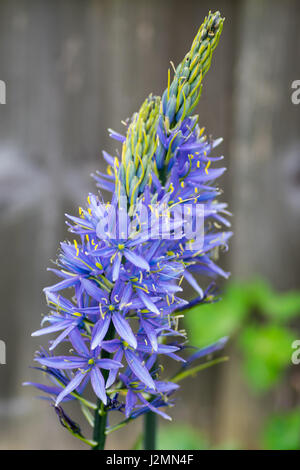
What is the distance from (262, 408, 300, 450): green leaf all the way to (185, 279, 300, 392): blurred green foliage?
0.15 m

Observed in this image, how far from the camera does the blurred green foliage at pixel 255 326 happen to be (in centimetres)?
231

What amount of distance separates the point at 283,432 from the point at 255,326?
1.59 ft

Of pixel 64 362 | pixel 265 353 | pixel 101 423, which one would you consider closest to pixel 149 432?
pixel 101 423

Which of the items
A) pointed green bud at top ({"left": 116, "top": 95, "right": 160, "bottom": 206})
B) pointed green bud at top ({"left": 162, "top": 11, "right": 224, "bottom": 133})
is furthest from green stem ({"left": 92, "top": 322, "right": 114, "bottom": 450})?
pointed green bud at top ({"left": 162, "top": 11, "right": 224, "bottom": 133})

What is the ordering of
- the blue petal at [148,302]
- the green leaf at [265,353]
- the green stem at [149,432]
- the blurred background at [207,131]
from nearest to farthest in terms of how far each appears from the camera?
1. the blue petal at [148,302]
2. the green stem at [149,432]
3. the blurred background at [207,131]
4. the green leaf at [265,353]

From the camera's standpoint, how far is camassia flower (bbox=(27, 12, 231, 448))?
0.95 m

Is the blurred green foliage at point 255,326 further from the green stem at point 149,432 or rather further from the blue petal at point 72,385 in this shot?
the blue petal at point 72,385

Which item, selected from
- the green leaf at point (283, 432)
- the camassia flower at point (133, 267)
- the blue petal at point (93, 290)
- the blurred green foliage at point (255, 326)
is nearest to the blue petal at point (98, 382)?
the camassia flower at point (133, 267)

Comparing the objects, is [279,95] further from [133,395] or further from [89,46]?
[133,395]

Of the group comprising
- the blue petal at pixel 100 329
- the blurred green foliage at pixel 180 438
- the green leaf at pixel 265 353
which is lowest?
the blurred green foliage at pixel 180 438

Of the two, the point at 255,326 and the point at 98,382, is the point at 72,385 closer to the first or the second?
the point at 98,382

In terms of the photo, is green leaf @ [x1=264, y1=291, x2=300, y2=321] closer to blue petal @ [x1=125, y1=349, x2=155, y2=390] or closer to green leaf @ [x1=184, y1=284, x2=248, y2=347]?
green leaf @ [x1=184, y1=284, x2=248, y2=347]

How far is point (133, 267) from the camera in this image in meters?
0.98

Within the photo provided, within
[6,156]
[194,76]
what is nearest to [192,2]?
[6,156]
